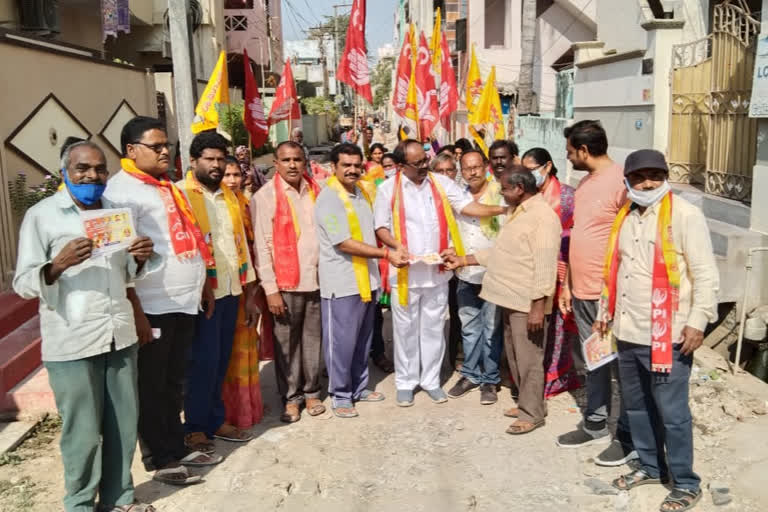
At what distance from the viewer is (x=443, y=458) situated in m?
4.31

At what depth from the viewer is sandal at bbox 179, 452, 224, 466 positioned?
420 centimetres

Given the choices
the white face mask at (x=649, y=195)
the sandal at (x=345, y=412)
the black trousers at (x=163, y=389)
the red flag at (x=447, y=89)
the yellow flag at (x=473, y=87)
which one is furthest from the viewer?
the yellow flag at (x=473, y=87)

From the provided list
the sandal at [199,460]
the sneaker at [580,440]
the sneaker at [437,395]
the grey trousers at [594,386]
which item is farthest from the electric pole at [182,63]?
the sneaker at [580,440]

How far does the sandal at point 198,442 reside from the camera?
4.39 meters

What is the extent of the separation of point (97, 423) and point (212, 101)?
391 cm

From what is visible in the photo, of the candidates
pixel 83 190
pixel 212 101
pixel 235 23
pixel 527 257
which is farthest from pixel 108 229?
pixel 235 23

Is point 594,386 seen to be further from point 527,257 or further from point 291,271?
point 291,271

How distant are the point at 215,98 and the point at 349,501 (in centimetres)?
420

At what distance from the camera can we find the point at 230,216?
14.4ft

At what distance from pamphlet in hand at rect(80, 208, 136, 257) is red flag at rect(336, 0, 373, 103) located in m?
5.78

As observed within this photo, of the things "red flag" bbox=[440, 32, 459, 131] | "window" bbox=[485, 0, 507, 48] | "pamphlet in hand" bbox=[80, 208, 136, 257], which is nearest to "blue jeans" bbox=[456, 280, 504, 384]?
"pamphlet in hand" bbox=[80, 208, 136, 257]

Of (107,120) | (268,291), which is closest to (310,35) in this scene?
(107,120)

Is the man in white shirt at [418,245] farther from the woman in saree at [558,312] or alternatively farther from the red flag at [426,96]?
the red flag at [426,96]

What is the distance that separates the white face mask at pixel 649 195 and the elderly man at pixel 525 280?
36.8 inches
